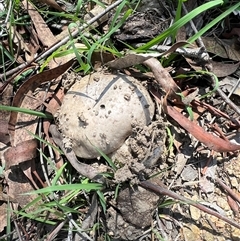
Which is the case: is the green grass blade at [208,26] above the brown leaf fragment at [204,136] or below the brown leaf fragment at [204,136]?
above

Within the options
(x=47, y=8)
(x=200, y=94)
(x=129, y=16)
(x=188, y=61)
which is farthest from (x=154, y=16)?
(x=47, y=8)

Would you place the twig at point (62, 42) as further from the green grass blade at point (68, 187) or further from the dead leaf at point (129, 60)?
the green grass blade at point (68, 187)

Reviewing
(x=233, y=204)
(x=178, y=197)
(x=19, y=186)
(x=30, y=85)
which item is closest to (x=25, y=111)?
(x=30, y=85)

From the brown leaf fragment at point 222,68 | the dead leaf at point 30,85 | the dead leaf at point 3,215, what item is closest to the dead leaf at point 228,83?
the brown leaf fragment at point 222,68

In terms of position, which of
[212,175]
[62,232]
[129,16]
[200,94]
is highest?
[129,16]

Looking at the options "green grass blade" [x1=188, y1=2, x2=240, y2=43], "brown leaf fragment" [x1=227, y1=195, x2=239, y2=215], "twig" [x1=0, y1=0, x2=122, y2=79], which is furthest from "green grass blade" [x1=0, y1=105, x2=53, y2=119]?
"brown leaf fragment" [x1=227, y1=195, x2=239, y2=215]

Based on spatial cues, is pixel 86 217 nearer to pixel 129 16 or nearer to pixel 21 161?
pixel 21 161

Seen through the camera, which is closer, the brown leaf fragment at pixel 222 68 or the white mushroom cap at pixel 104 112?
the white mushroom cap at pixel 104 112
